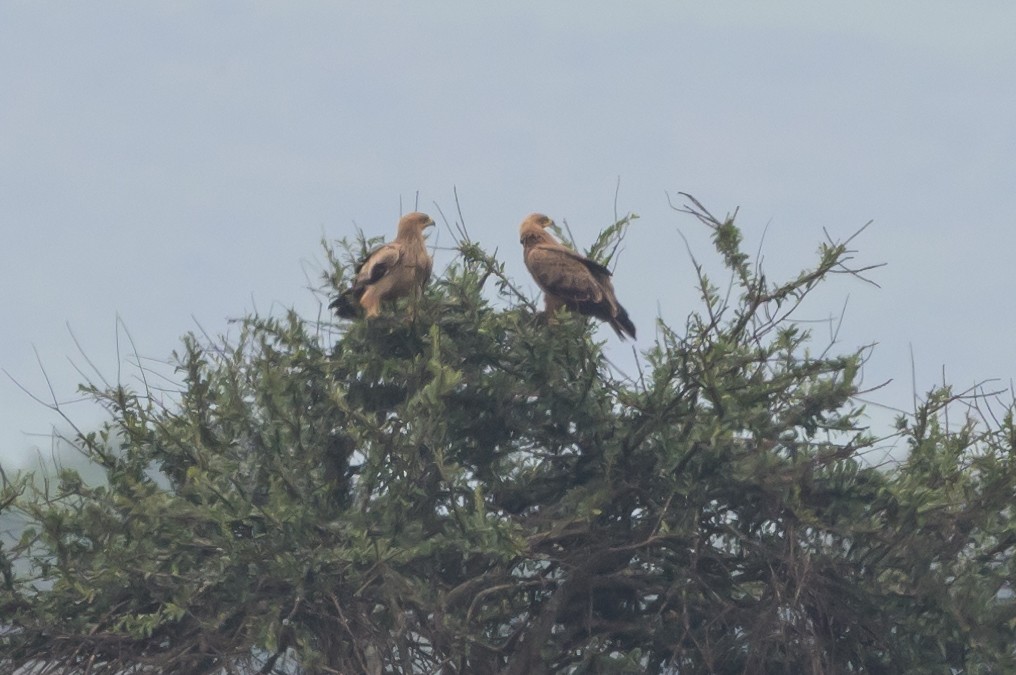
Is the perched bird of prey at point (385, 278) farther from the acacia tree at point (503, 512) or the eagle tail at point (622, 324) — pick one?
the eagle tail at point (622, 324)

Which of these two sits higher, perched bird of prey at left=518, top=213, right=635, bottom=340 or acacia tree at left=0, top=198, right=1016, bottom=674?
perched bird of prey at left=518, top=213, right=635, bottom=340

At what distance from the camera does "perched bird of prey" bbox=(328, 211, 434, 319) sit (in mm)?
9133

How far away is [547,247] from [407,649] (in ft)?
12.2

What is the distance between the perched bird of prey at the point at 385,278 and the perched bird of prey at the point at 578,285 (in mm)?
1069

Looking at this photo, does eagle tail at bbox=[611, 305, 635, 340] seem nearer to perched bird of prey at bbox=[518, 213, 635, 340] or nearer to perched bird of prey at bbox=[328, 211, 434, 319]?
perched bird of prey at bbox=[518, 213, 635, 340]

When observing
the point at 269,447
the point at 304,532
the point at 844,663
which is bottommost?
the point at 844,663

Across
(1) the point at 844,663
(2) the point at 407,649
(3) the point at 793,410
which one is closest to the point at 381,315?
(2) the point at 407,649

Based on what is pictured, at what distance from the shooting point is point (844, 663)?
949 cm

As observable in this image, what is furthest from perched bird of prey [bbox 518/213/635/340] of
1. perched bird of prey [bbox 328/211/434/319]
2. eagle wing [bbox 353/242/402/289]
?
eagle wing [bbox 353/242/402/289]

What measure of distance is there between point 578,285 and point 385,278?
5.25 ft

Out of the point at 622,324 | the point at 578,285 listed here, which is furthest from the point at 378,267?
the point at 622,324

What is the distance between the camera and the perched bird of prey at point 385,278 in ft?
30.0

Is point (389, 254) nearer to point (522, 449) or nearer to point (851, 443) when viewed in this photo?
point (522, 449)

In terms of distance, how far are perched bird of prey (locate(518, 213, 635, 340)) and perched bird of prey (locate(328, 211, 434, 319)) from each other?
3.51 ft
